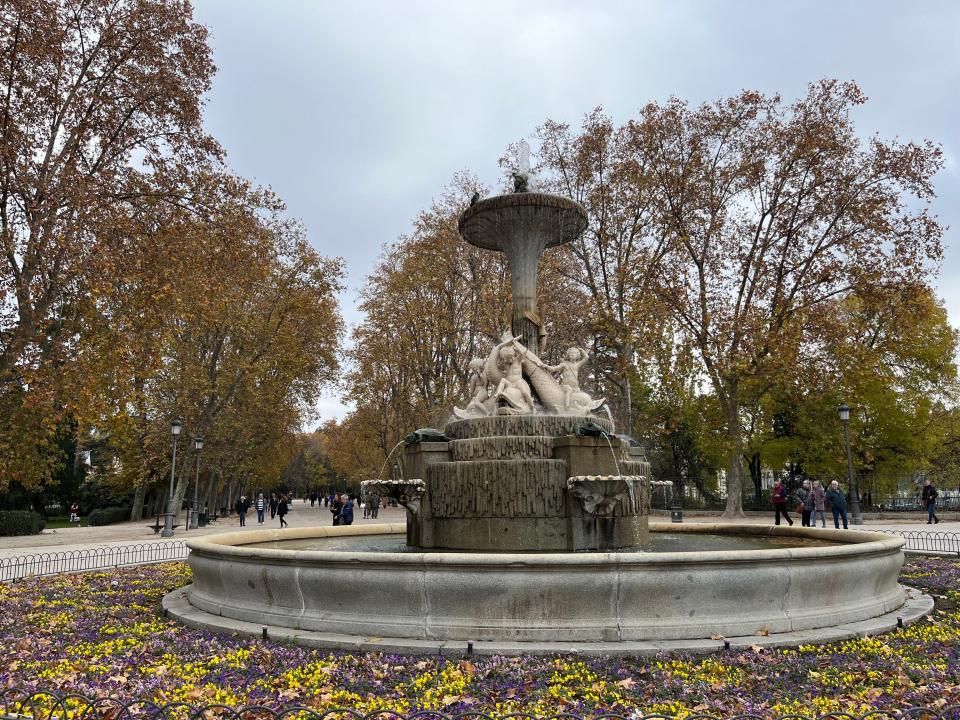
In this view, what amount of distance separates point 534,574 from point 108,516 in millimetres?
42203

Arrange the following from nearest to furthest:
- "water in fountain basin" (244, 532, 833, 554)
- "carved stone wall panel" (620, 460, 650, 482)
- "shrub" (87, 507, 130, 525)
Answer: "carved stone wall panel" (620, 460, 650, 482) → "water in fountain basin" (244, 532, 833, 554) → "shrub" (87, 507, 130, 525)

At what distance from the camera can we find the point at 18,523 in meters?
28.3

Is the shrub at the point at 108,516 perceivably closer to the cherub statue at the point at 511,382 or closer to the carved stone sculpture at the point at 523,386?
the carved stone sculpture at the point at 523,386

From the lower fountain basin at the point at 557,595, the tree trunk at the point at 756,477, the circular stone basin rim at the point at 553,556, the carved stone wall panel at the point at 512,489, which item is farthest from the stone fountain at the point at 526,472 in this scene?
the tree trunk at the point at 756,477

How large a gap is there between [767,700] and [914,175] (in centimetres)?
3010

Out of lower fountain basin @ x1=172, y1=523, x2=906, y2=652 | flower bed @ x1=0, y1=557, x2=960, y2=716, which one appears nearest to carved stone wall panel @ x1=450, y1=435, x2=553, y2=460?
lower fountain basin @ x1=172, y1=523, x2=906, y2=652

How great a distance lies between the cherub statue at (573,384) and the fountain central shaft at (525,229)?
3.07ft

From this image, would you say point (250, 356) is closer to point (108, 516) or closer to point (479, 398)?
point (108, 516)

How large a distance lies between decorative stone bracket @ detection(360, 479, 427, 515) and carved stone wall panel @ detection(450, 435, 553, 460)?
89 centimetres

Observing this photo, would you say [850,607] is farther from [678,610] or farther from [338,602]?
[338,602]

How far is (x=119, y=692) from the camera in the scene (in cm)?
532

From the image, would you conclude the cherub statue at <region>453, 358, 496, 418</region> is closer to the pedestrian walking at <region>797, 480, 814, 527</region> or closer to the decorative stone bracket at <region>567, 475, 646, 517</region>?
the decorative stone bracket at <region>567, 475, 646, 517</region>

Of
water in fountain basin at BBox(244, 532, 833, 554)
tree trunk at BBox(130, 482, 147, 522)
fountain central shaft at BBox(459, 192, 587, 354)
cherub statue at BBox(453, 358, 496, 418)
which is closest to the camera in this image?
water in fountain basin at BBox(244, 532, 833, 554)

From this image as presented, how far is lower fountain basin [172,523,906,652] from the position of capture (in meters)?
6.62
